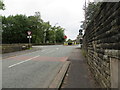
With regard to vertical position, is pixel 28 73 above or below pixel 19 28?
below

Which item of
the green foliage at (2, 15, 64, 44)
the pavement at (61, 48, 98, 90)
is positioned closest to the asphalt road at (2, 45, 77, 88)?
the pavement at (61, 48, 98, 90)

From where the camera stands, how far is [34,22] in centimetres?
6431

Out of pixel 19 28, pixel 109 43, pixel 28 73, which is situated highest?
pixel 19 28

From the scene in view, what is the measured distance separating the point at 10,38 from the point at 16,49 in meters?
39.1

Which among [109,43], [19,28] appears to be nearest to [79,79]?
[109,43]

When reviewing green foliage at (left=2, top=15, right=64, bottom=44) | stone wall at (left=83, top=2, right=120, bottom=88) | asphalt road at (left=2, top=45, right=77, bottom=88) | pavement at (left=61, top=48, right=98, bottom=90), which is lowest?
asphalt road at (left=2, top=45, right=77, bottom=88)

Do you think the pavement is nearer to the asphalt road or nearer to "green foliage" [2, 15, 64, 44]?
the asphalt road

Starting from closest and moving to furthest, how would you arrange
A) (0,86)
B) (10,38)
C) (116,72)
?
(116,72) → (0,86) → (10,38)

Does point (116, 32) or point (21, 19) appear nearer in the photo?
point (116, 32)

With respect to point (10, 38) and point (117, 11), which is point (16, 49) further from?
point (10, 38)

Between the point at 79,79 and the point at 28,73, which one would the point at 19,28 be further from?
the point at 79,79

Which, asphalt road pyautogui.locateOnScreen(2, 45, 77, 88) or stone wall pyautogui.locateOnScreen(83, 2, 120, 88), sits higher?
stone wall pyautogui.locateOnScreen(83, 2, 120, 88)

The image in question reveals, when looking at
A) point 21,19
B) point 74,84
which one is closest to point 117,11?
point 74,84

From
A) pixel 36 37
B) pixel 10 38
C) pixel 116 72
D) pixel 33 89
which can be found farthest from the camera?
pixel 36 37
